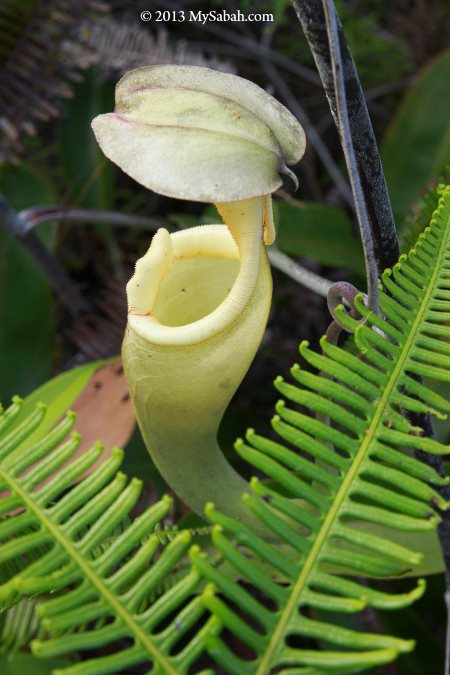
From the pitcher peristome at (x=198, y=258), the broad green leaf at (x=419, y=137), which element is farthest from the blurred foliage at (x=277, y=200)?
the pitcher peristome at (x=198, y=258)

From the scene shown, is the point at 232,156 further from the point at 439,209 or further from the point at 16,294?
the point at 16,294

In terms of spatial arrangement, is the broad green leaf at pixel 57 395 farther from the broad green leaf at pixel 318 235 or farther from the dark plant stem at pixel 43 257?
the broad green leaf at pixel 318 235

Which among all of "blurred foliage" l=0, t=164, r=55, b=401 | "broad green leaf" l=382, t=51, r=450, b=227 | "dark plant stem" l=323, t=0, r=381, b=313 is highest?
"dark plant stem" l=323, t=0, r=381, b=313

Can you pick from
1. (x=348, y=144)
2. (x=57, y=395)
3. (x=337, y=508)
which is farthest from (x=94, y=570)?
(x=57, y=395)

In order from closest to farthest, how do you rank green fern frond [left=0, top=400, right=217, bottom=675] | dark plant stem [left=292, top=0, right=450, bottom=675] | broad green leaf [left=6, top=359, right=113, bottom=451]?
green fern frond [left=0, top=400, right=217, bottom=675] → dark plant stem [left=292, top=0, right=450, bottom=675] → broad green leaf [left=6, top=359, right=113, bottom=451]

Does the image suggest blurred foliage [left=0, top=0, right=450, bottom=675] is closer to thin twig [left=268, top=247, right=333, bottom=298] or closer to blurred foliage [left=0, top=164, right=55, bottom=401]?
blurred foliage [left=0, top=164, right=55, bottom=401]

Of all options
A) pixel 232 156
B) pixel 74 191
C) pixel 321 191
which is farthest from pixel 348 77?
pixel 321 191

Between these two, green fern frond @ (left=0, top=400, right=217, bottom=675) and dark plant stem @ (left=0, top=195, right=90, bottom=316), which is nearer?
green fern frond @ (left=0, top=400, right=217, bottom=675)

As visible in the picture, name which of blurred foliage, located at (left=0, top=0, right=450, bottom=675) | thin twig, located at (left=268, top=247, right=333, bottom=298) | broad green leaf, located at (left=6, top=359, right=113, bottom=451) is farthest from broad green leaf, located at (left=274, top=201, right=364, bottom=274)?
broad green leaf, located at (left=6, top=359, right=113, bottom=451)
